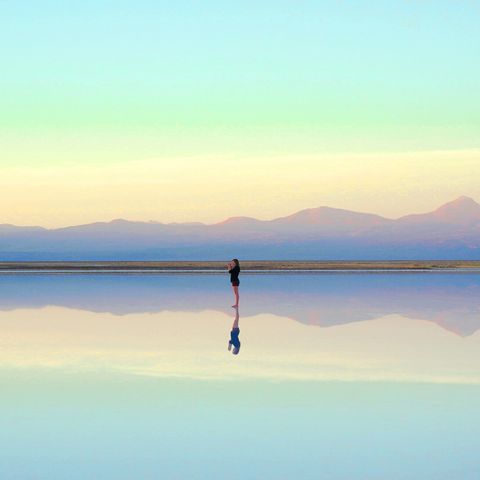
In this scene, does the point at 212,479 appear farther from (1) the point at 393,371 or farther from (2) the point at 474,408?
(1) the point at 393,371

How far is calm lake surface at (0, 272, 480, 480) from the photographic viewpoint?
853 cm

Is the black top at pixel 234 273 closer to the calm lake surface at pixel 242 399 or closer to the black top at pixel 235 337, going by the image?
the calm lake surface at pixel 242 399

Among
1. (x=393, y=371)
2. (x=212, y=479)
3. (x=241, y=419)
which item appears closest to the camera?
(x=212, y=479)

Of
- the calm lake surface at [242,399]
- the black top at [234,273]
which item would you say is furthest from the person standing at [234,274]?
the calm lake surface at [242,399]

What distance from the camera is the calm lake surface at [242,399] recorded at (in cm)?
853

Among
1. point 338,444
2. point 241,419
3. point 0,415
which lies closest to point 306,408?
point 241,419

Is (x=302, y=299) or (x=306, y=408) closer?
(x=306, y=408)

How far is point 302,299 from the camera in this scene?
32594mm

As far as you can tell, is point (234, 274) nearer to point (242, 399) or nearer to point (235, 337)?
point (235, 337)

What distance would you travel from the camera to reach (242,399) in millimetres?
11766

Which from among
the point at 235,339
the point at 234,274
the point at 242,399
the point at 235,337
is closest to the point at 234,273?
the point at 234,274

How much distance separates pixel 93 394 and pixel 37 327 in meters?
9.71

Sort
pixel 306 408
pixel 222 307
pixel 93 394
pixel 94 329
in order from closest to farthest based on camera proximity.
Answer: pixel 306 408 → pixel 93 394 → pixel 94 329 → pixel 222 307

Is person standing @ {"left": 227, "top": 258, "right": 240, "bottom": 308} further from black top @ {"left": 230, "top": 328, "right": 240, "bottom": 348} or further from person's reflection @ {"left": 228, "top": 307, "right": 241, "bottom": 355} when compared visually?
black top @ {"left": 230, "top": 328, "right": 240, "bottom": 348}
